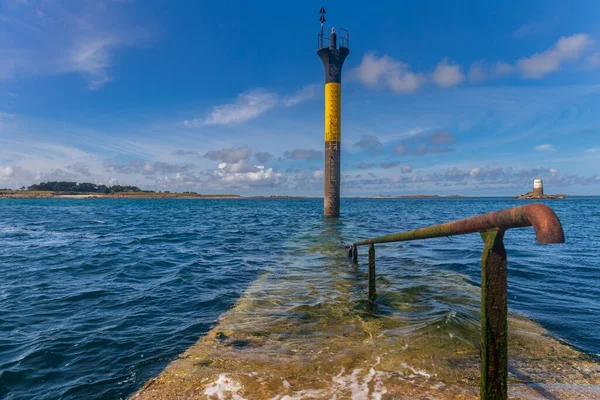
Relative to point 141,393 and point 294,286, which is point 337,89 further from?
point 141,393

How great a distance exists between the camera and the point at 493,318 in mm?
2340

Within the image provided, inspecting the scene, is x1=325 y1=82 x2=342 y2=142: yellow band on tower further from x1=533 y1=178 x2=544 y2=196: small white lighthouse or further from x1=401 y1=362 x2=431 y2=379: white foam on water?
x1=533 y1=178 x2=544 y2=196: small white lighthouse

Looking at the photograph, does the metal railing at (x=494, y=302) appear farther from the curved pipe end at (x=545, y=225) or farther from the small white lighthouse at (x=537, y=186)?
the small white lighthouse at (x=537, y=186)

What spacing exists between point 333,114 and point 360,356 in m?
27.1

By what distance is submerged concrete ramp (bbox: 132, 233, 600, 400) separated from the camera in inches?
149

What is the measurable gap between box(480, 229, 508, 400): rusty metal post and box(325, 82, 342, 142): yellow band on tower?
28013mm

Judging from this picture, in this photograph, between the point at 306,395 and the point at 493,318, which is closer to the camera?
the point at 493,318

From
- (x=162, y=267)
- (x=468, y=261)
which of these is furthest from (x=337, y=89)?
(x=162, y=267)

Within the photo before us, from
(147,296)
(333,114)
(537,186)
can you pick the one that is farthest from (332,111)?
(537,186)

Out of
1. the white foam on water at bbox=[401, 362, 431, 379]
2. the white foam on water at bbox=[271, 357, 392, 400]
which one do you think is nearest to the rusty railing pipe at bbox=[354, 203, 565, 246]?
the white foam on water at bbox=[271, 357, 392, 400]

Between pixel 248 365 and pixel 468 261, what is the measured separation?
11127 millimetres

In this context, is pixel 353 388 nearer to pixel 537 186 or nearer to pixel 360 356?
pixel 360 356

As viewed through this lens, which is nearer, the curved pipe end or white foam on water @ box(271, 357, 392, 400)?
the curved pipe end

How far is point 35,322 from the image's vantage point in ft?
22.2
